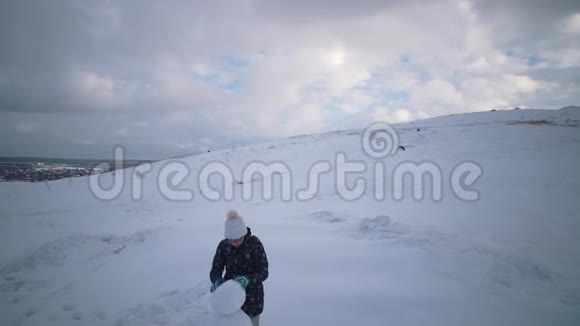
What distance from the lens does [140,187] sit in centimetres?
1598

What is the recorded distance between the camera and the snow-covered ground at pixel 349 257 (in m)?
3.70

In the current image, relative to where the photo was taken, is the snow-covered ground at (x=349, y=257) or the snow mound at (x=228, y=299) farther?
the snow-covered ground at (x=349, y=257)

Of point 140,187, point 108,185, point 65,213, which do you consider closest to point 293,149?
point 140,187

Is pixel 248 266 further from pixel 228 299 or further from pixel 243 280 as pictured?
pixel 228 299

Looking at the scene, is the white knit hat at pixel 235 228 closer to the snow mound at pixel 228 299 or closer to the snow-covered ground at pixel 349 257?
the snow mound at pixel 228 299

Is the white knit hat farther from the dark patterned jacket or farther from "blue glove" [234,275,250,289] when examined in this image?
"blue glove" [234,275,250,289]

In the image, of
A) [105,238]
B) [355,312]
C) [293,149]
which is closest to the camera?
[355,312]

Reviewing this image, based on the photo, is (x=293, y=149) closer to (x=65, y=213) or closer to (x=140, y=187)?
(x=140, y=187)

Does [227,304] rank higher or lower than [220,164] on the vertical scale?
lower

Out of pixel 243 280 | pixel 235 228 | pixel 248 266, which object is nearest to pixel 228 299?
pixel 243 280

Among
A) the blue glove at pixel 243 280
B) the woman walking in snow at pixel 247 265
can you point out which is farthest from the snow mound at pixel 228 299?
the woman walking in snow at pixel 247 265

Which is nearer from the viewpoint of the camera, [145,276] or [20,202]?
[145,276]

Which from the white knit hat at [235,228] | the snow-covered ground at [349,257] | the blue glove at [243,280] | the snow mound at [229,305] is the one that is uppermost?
the white knit hat at [235,228]

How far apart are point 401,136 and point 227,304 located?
19447 mm
